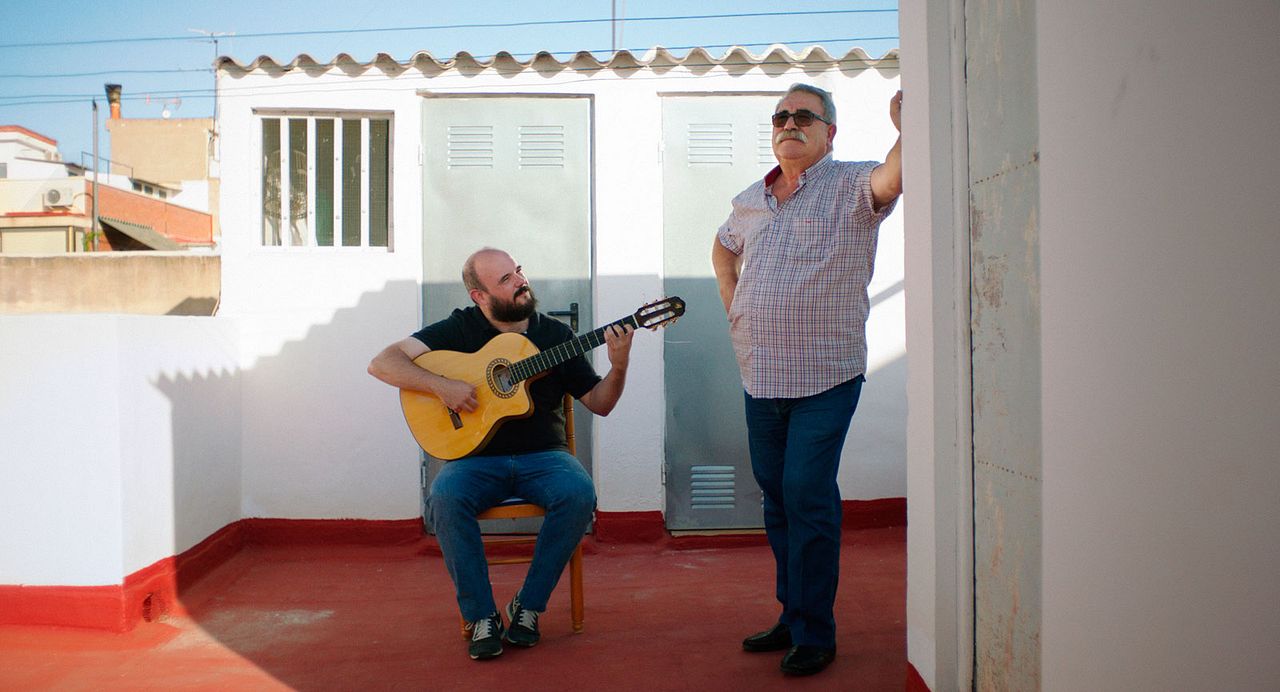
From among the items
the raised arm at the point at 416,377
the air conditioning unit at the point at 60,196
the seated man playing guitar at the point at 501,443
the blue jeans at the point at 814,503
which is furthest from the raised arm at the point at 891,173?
the air conditioning unit at the point at 60,196

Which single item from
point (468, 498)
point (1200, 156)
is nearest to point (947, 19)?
point (1200, 156)

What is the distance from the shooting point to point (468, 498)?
3291mm

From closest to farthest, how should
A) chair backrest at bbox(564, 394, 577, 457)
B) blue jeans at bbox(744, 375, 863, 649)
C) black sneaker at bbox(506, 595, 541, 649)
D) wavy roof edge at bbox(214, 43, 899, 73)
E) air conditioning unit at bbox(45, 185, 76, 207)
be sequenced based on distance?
blue jeans at bbox(744, 375, 863, 649) < black sneaker at bbox(506, 595, 541, 649) < chair backrest at bbox(564, 394, 577, 457) < wavy roof edge at bbox(214, 43, 899, 73) < air conditioning unit at bbox(45, 185, 76, 207)

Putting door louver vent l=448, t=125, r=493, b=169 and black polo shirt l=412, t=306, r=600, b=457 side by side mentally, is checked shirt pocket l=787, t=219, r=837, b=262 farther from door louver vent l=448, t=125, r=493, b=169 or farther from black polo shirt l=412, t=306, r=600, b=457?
door louver vent l=448, t=125, r=493, b=169

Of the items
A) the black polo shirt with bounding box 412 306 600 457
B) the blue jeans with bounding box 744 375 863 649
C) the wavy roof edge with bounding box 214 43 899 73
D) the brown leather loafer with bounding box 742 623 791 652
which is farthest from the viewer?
the wavy roof edge with bounding box 214 43 899 73

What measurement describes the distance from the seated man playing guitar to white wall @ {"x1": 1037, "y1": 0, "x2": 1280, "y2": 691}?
1.95 m

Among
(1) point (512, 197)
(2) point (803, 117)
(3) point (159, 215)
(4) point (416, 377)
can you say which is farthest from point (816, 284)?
(3) point (159, 215)

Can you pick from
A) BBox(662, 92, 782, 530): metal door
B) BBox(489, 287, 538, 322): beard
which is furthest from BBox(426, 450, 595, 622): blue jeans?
BBox(662, 92, 782, 530): metal door

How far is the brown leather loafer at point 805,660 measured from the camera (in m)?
2.85

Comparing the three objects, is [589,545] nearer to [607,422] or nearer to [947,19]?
[607,422]

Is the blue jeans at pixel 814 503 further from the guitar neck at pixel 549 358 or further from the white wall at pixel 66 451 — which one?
the white wall at pixel 66 451

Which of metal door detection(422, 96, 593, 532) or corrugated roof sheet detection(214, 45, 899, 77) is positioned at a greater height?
corrugated roof sheet detection(214, 45, 899, 77)

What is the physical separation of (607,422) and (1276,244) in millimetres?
3846

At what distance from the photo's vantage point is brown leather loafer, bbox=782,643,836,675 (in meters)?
2.85
